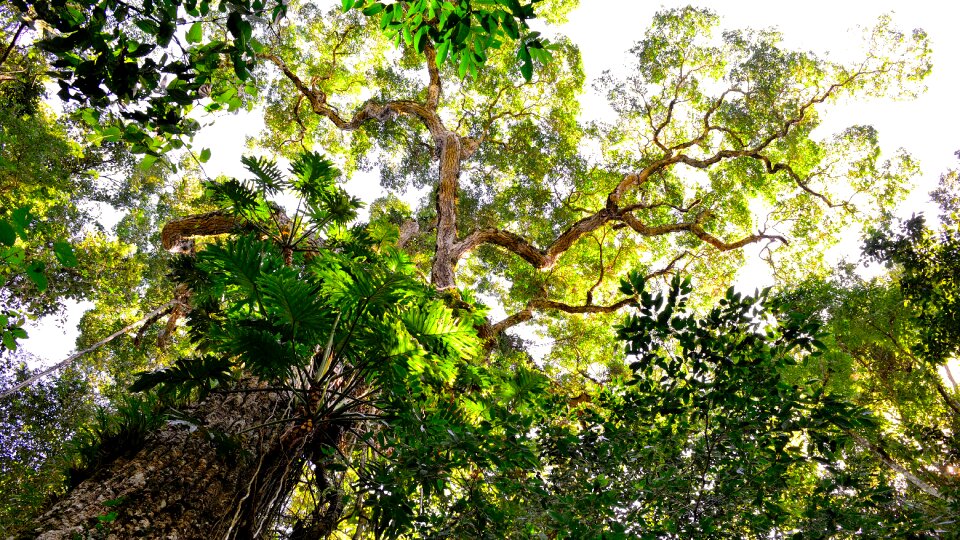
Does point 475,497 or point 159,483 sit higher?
point 475,497

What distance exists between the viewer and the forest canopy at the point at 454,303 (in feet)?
7.01

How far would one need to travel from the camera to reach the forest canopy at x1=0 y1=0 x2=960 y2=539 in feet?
7.01

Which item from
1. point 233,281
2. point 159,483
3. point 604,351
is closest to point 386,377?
point 233,281

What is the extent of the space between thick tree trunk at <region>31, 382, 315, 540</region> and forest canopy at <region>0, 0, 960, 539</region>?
0.02 metres

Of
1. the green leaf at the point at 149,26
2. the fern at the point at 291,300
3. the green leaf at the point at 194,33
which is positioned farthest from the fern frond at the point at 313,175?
the green leaf at the point at 194,33

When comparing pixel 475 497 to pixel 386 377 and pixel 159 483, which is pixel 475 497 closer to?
pixel 386 377

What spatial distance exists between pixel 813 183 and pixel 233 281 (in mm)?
11394

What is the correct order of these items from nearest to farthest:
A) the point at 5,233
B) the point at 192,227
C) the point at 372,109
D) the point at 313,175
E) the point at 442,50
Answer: the point at 5,233 < the point at 442,50 < the point at 313,175 < the point at 192,227 < the point at 372,109

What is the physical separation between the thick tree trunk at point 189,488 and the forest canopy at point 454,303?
0.05 feet

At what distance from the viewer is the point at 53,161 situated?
9406 millimetres

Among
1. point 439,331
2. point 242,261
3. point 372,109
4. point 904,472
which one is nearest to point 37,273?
point 242,261

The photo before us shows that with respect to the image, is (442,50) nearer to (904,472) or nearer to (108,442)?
(108,442)

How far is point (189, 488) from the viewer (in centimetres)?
262

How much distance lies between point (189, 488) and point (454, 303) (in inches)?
99.4
